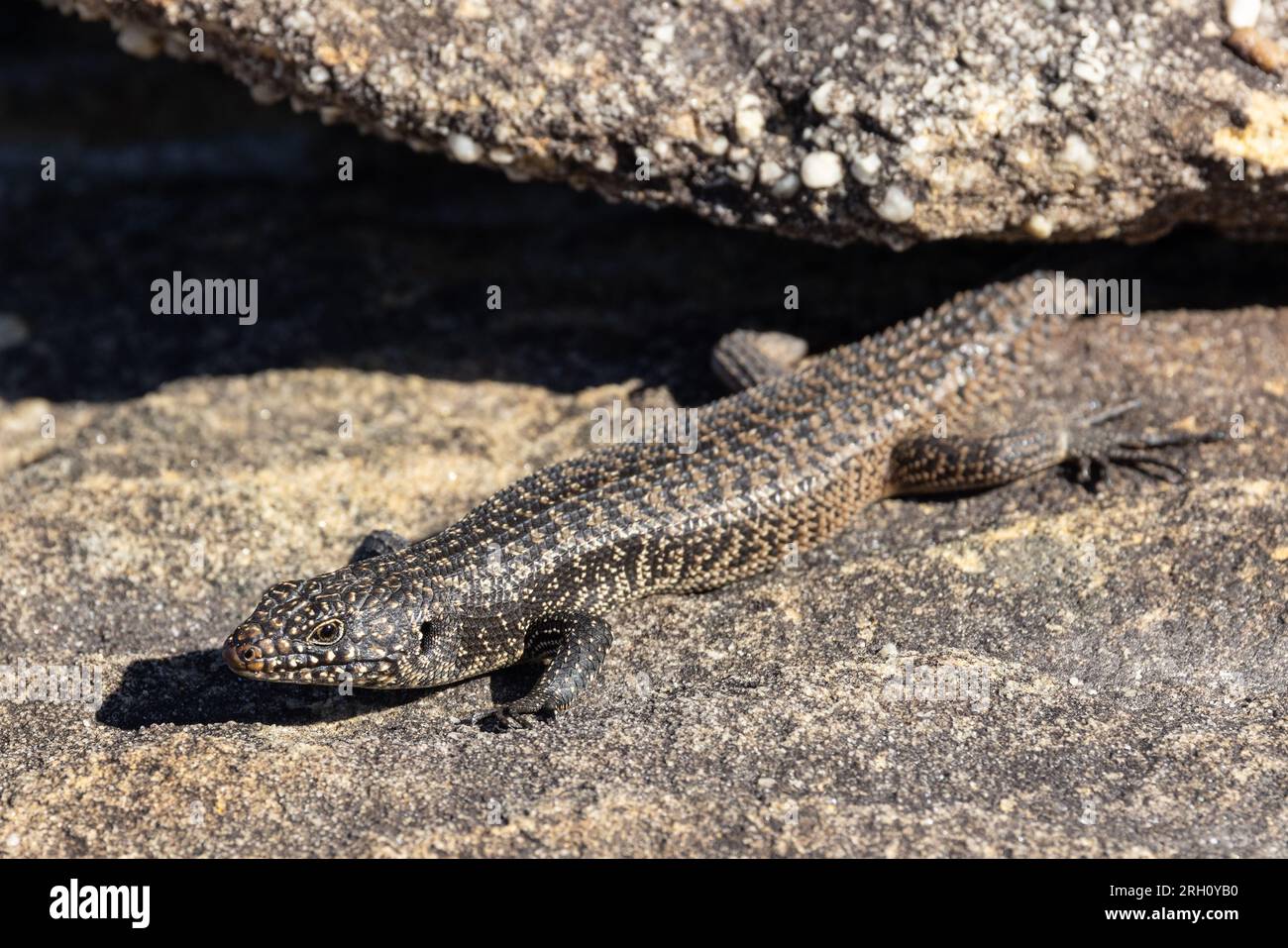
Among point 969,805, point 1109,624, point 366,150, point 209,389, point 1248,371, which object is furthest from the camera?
point 366,150

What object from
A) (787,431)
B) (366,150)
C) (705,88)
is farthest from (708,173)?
(366,150)

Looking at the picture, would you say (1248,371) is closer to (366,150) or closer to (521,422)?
(521,422)

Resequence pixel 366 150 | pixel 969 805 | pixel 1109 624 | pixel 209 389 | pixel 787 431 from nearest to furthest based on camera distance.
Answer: pixel 969 805 → pixel 1109 624 → pixel 787 431 → pixel 209 389 → pixel 366 150

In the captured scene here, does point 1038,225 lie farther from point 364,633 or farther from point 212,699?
point 212,699

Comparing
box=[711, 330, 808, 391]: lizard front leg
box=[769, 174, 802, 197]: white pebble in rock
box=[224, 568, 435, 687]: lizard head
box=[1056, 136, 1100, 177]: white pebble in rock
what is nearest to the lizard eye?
box=[224, 568, 435, 687]: lizard head

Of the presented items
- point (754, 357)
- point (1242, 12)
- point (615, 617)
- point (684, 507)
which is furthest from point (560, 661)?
point (1242, 12)

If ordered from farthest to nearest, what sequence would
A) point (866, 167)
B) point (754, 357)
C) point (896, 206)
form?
1. point (754, 357)
2. point (896, 206)
3. point (866, 167)
